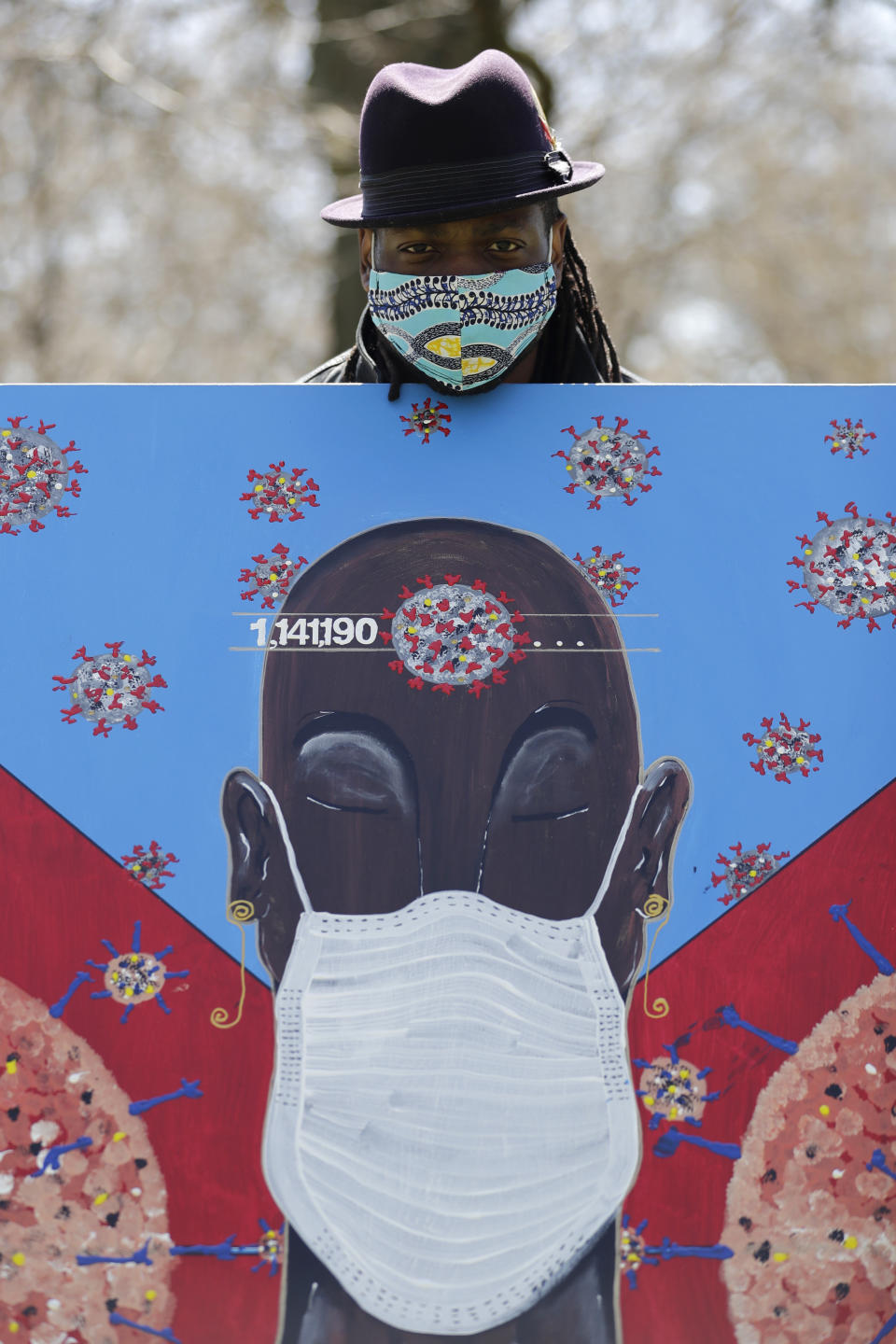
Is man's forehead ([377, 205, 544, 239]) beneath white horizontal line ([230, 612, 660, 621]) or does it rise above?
above

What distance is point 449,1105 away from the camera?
2188 millimetres

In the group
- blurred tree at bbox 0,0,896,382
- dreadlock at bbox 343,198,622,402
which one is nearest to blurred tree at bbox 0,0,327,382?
blurred tree at bbox 0,0,896,382

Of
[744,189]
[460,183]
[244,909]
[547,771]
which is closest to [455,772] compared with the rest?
[547,771]

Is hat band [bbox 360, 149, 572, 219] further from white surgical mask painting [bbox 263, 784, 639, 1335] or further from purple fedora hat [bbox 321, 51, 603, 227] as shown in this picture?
white surgical mask painting [bbox 263, 784, 639, 1335]

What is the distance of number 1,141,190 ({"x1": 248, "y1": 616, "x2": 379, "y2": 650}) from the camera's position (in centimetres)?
234

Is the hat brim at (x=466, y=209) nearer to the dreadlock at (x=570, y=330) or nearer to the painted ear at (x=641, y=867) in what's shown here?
the dreadlock at (x=570, y=330)

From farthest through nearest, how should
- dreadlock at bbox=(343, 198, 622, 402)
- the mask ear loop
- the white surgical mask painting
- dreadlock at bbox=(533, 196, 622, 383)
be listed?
dreadlock at bbox=(533, 196, 622, 383)
dreadlock at bbox=(343, 198, 622, 402)
the mask ear loop
the white surgical mask painting

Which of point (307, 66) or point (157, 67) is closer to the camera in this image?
point (307, 66)

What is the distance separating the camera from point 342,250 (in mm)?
6594

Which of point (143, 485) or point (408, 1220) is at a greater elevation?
point (143, 485)

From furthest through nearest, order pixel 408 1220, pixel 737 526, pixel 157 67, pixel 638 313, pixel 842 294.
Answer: pixel 842 294, pixel 638 313, pixel 157 67, pixel 737 526, pixel 408 1220

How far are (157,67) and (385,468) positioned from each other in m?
6.09

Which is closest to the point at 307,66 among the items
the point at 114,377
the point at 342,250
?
the point at 342,250

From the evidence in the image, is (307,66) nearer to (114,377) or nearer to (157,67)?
(157,67)
